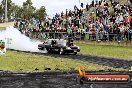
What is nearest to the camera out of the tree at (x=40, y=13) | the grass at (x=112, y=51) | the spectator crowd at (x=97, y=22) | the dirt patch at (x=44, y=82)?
the dirt patch at (x=44, y=82)

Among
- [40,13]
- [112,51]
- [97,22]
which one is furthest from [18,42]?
[40,13]

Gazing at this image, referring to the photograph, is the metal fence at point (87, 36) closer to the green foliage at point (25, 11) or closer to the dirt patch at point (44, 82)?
the dirt patch at point (44, 82)

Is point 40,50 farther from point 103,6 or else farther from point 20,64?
point 20,64

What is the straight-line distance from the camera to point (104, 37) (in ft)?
152

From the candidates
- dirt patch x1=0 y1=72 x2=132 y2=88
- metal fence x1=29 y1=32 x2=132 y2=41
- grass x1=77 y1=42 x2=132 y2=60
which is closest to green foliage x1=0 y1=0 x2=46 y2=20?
metal fence x1=29 y1=32 x2=132 y2=41

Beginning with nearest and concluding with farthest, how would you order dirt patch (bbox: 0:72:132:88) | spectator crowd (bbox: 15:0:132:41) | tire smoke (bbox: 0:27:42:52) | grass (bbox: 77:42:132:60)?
dirt patch (bbox: 0:72:132:88), grass (bbox: 77:42:132:60), spectator crowd (bbox: 15:0:132:41), tire smoke (bbox: 0:27:42:52)

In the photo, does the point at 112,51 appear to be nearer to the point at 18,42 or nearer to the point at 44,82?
the point at 18,42

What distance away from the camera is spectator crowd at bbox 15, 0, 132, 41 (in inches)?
1697

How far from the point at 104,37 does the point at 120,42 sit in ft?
6.83

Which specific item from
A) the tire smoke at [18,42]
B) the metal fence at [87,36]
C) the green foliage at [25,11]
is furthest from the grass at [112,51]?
the green foliage at [25,11]

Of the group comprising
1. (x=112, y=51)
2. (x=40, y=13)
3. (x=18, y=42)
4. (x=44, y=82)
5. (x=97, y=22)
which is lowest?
(x=44, y=82)

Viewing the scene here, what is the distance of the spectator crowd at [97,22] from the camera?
43094mm

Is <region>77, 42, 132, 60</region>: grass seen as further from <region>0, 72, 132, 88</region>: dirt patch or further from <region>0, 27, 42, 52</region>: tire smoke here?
<region>0, 72, 132, 88</region>: dirt patch

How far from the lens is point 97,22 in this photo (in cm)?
4591
